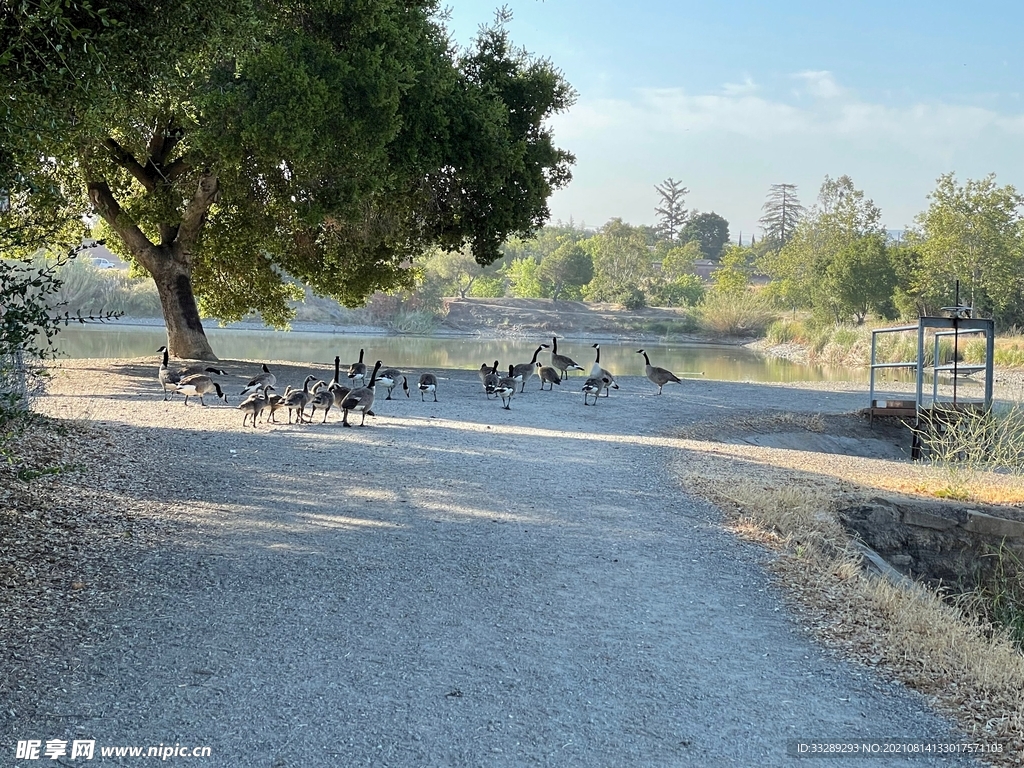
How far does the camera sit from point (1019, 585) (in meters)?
11.1

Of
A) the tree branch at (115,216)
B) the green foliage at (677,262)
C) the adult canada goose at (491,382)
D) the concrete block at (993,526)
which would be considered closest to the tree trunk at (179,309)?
the tree branch at (115,216)

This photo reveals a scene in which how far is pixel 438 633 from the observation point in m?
6.09

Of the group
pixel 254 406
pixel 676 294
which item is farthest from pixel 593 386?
pixel 676 294

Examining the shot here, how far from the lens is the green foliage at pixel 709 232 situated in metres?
157

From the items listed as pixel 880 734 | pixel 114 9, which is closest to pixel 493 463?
pixel 114 9

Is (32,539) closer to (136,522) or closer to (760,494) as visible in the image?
(136,522)

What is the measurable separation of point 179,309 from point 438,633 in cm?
2010

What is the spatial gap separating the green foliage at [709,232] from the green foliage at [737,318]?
→ 91.7 metres

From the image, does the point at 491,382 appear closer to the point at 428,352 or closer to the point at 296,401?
the point at 296,401

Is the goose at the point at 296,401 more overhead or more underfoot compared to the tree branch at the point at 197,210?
more underfoot

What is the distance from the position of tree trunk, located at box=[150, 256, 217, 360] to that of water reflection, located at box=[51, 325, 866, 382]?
317 inches

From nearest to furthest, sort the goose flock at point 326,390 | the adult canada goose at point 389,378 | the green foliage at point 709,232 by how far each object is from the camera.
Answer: the goose flock at point 326,390
the adult canada goose at point 389,378
the green foliage at point 709,232

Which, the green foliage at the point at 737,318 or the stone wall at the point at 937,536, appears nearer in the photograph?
the stone wall at the point at 937,536

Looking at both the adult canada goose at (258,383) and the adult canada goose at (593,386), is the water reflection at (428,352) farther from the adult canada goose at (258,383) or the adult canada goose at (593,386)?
the adult canada goose at (258,383)
